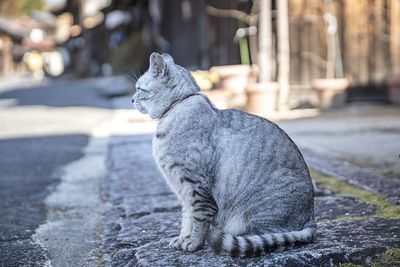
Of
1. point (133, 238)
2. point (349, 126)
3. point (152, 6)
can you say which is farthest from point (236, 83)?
point (152, 6)

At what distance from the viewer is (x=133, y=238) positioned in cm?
214

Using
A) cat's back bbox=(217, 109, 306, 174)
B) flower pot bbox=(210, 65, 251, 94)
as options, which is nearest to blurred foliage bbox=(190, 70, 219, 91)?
flower pot bbox=(210, 65, 251, 94)

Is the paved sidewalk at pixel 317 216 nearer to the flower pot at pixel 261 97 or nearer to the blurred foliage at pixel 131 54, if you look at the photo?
the flower pot at pixel 261 97

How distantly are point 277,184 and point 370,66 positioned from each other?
20.1 feet

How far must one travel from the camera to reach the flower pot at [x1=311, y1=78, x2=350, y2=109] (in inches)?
274

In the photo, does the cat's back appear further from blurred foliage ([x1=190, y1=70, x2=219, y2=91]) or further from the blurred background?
blurred foliage ([x1=190, y1=70, x2=219, y2=91])

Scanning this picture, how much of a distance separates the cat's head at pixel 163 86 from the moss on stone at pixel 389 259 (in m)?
1.05

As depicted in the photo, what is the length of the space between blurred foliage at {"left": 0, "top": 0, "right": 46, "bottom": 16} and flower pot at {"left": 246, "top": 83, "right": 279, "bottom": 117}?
47.7 meters

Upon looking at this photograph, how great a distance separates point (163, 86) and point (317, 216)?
1.01 metres

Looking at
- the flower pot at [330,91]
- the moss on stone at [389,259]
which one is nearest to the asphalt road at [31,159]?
the moss on stone at [389,259]

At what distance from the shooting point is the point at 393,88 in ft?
22.8

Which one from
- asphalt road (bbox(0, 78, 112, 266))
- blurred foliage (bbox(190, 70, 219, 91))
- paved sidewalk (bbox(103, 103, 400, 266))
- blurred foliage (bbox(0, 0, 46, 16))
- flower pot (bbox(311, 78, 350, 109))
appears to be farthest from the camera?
blurred foliage (bbox(0, 0, 46, 16))

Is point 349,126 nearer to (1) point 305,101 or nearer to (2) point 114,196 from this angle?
(1) point 305,101

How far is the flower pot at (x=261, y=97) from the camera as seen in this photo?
6.58 meters
